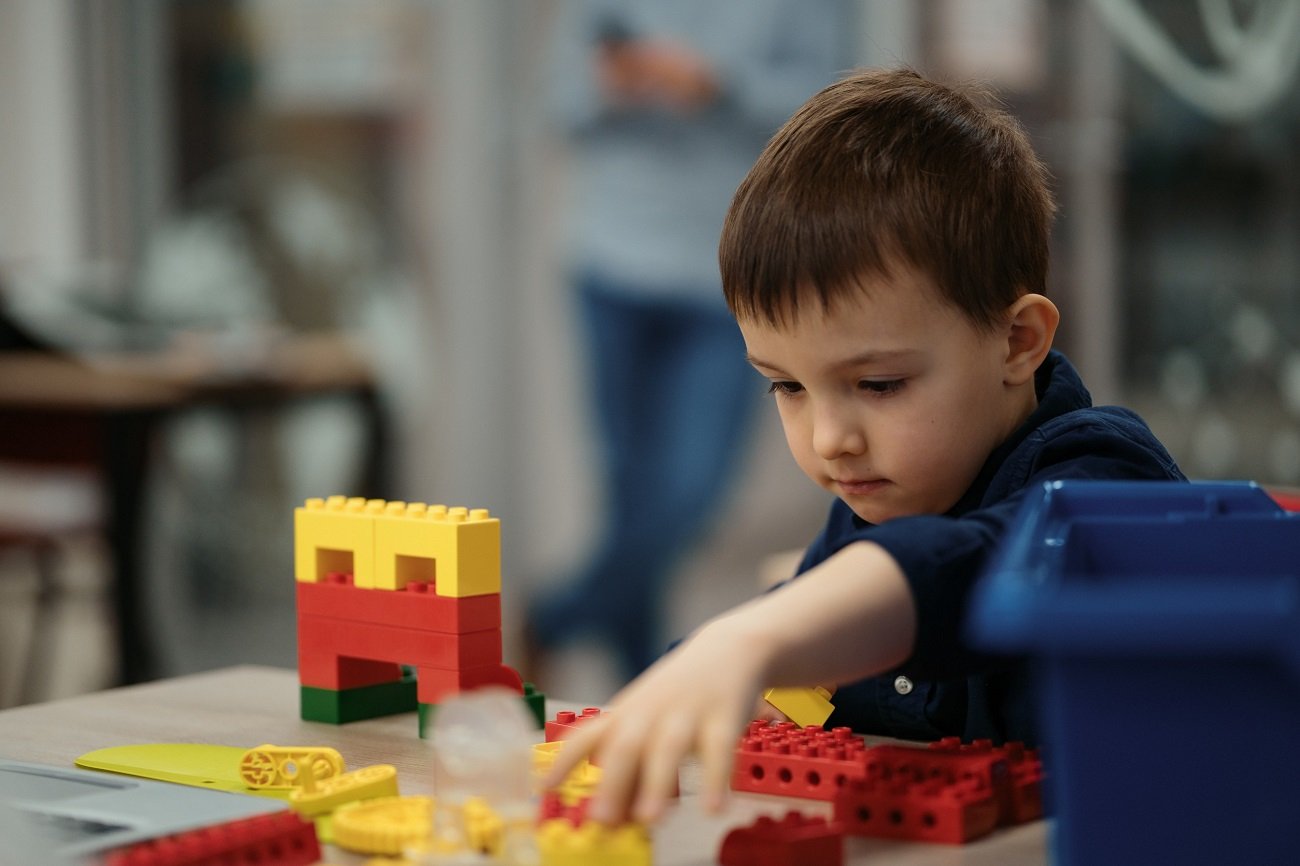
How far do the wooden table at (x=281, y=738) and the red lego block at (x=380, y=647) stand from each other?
0.04 metres

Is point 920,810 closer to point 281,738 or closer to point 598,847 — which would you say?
point 598,847

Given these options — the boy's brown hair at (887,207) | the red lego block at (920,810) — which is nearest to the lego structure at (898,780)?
the red lego block at (920,810)

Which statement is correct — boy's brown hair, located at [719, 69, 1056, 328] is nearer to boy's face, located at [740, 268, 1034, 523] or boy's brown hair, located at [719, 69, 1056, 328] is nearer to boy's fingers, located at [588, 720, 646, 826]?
boy's face, located at [740, 268, 1034, 523]

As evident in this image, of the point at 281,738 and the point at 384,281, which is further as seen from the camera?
the point at 384,281

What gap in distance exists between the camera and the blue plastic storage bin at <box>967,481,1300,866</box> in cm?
47

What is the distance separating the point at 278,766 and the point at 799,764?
238 millimetres

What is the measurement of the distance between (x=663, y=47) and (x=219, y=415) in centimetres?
109

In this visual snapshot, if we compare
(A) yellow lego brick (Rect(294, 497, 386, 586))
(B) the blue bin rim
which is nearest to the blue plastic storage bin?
(B) the blue bin rim

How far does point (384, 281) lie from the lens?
3.48 m

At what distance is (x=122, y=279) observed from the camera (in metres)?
3.88

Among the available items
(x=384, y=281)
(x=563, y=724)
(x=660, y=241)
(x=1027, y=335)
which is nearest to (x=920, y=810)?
(x=563, y=724)

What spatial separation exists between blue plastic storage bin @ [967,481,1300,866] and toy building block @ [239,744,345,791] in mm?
357

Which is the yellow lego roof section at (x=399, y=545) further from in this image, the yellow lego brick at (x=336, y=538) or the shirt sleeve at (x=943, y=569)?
the shirt sleeve at (x=943, y=569)

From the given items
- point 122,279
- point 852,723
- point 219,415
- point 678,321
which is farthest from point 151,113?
point 852,723
